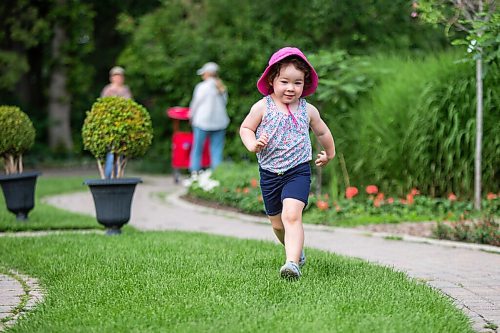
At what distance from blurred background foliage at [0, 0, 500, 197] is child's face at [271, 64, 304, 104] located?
134 inches

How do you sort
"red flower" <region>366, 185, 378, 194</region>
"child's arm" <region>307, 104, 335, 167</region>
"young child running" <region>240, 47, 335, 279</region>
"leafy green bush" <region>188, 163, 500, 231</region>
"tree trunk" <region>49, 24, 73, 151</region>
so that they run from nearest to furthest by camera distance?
1. "young child running" <region>240, 47, 335, 279</region>
2. "child's arm" <region>307, 104, 335, 167</region>
3. "leafy green bush" <region>188, 163, 500, 231</region>
4. "red flower" <region>366, 185, 378, 194</region>
5. "tree trunk" <region>49, 24, 73, 151</region>

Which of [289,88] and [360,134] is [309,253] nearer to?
[289,88]

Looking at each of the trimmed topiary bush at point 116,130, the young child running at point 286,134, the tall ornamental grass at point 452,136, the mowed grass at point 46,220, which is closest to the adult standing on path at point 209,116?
the mowed grass at point 46,220

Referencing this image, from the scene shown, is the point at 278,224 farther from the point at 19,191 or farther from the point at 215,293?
the point at 19,191

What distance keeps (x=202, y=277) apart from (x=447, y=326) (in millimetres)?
1779

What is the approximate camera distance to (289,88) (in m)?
5.71

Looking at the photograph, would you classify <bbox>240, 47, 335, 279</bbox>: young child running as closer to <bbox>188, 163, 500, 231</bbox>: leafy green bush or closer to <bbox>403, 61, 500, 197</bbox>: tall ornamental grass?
<bbox>188, 163, 500, 231</bbox>: leafy green bush

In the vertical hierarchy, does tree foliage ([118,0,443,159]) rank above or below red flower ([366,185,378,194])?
above

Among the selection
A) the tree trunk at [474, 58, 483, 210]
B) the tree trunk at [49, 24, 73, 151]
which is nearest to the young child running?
the tree trunk at [474, 58, 483, 210]

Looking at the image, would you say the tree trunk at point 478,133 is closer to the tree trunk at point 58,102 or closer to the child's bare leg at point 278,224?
the child's bare leg at point 278,224

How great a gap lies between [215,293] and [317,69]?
23.9 ft

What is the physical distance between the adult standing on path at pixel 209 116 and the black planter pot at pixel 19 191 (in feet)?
16.4

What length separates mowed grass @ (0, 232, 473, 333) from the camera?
4336 millimetres

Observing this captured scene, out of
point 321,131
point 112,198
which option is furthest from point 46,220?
point 321,131
